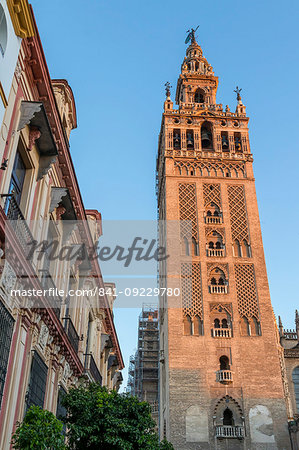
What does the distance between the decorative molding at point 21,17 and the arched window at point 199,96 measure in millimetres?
37498

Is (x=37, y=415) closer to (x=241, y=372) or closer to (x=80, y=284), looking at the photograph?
(x=80, y=284)

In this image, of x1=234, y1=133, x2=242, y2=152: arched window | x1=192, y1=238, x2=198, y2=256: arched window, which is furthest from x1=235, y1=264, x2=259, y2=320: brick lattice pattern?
x1=234, y1=133, x2=242, y2=152: arched window

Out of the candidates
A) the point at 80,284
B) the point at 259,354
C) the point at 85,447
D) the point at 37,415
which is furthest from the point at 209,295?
the point at 37,415

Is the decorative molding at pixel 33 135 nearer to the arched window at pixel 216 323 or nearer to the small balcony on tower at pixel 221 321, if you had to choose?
the small balcony on tower at pixel 221 321

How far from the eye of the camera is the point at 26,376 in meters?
9.64

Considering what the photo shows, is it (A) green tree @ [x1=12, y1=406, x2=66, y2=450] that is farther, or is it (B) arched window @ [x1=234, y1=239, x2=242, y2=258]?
(B) arched window @ [x1=234, y1=239, x2=242, y2=258]

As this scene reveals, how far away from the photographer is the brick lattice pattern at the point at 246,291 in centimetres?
3291

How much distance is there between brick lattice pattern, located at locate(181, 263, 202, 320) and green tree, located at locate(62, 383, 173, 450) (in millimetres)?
21633

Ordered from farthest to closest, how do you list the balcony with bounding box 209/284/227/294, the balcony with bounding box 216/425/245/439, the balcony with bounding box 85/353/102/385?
1. the balcony with bounding box 209/284/227/294
2. the balcony with bounding box 216/425/245/439
3. the balcony with bounding box 85/353/102/385

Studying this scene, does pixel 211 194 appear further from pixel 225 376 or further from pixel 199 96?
pixel 225 376

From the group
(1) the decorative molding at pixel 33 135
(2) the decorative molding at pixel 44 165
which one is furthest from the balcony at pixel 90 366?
(1) the decorative molding at pixel 33 135

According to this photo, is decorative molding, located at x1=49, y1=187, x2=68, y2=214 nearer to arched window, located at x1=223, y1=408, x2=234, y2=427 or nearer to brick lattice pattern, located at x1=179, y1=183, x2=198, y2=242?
arched window, located at x1=223, y1=408, x2=234, y2=427

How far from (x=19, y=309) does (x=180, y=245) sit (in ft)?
85.0

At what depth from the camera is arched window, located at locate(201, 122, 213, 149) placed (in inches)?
1632
